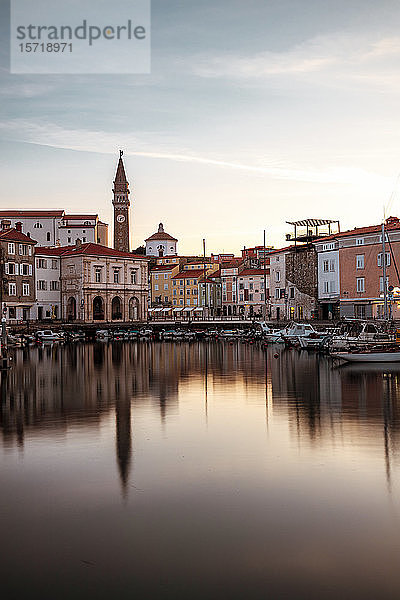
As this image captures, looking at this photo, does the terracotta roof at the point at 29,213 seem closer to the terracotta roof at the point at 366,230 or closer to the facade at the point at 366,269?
the terracotta roof at the point at 366,230

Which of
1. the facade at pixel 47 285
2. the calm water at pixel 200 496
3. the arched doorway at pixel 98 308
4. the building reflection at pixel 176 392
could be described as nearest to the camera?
the calm water at pixel 200 496

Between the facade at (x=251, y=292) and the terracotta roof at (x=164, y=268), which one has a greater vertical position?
the terracotta roof at (x=164, y=268)

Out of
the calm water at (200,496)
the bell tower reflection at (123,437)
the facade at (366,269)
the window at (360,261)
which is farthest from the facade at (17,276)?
the bell tower reflection at (123,437)

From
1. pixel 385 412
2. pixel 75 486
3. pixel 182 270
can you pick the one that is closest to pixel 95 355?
pixel 385 412

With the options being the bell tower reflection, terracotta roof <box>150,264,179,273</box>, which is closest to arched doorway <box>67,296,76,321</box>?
terracotta roof <box>150,264,179,273</box>

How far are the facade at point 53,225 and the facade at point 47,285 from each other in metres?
22.6

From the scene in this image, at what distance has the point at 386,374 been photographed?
3091 cm

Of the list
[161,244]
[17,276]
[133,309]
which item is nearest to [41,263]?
[17,276]

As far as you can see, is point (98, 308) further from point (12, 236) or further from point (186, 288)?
point (186, 288)

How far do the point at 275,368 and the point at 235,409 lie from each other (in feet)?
49.7

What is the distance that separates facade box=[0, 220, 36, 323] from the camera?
7012cm

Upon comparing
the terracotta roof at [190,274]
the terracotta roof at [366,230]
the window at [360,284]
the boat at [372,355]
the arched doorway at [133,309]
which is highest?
the terracotta roof at [366,230]

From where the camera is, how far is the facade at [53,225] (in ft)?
338

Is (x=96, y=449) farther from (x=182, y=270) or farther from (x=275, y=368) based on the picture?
(x=182, y=270)
